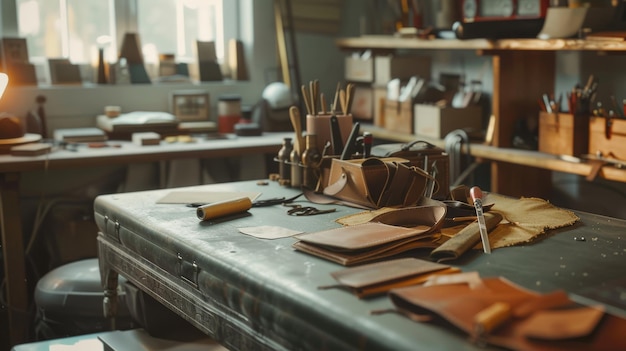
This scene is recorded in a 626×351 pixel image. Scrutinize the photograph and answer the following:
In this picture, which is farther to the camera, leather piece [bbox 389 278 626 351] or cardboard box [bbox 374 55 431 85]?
cardboard box [bbox 374 55 431 85]

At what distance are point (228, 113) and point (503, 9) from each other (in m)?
1.60

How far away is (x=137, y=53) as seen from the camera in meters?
4.48

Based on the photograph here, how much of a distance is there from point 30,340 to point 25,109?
49.0 inches

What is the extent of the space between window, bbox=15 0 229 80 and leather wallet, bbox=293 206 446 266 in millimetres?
2914

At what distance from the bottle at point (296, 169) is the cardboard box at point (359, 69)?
74.0 inches

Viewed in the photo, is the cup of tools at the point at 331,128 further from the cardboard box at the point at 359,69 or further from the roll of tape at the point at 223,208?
the cardboard box at the point at 359,69

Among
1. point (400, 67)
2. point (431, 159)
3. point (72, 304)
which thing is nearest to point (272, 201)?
point (431, 159)

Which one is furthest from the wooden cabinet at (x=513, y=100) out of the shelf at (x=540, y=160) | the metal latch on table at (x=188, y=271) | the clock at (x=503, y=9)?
the metal latch on table at (x=188, y=271)

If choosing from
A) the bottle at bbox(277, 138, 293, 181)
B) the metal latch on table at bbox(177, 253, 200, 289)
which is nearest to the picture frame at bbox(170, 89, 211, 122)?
the bottle at bbox(277, 138, 293, 181)

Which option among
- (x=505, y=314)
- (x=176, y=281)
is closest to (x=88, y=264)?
(x=176, y=281)

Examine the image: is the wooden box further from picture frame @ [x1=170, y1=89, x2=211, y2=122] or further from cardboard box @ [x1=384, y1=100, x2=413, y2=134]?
picture frame @ [x1=170, y1=89, x2=211, y2=122]

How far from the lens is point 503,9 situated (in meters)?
3.79

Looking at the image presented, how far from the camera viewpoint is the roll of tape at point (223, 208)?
2.23 m

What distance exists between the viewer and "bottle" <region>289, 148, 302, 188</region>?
106 inches
